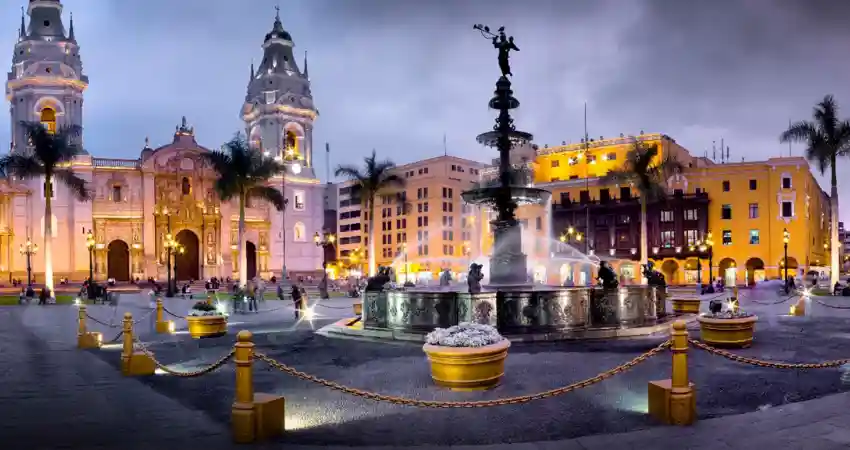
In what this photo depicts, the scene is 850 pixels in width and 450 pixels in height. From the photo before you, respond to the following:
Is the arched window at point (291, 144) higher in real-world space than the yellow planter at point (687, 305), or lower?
higher

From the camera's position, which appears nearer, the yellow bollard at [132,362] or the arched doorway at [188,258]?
the yellow bollard at [132,362]

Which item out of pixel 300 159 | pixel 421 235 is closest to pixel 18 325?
pixel 300 159

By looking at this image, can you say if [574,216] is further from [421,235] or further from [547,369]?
[547,369]

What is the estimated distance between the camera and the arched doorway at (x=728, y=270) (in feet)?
215

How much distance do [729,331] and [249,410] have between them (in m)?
11.8

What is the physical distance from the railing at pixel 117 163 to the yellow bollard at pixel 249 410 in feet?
221

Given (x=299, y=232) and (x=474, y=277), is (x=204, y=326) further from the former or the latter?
(x=299, y=232)

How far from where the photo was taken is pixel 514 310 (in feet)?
52.8

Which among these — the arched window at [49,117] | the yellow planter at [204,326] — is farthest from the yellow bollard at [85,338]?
the arched window at [49,117]

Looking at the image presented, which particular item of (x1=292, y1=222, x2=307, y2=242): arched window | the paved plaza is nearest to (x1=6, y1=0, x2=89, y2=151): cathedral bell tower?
(x1=292, y1=222, x2=307, y2=242): arched window

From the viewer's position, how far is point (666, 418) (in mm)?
8055

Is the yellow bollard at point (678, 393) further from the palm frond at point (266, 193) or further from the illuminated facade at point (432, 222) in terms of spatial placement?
the illuminated facade at point (432, 222)

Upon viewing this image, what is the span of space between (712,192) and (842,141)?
2881 cm

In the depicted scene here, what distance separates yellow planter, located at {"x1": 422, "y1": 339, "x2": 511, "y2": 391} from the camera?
996cm
